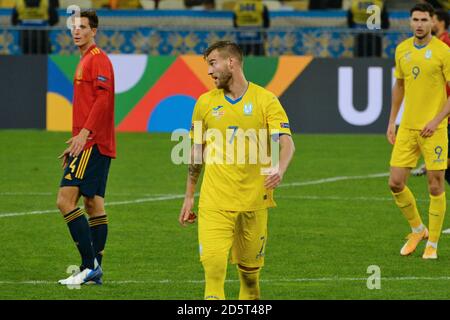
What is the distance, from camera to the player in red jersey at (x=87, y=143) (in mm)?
10680

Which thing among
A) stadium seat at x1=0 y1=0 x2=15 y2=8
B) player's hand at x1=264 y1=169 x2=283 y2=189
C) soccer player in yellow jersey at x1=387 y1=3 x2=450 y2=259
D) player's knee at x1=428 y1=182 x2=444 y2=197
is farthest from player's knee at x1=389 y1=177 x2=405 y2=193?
stadium seat at x1=0 y1=0 x2=15 y2=8

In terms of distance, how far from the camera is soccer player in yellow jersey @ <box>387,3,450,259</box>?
40.6 ft

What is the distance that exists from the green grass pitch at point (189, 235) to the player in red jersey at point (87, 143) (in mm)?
374

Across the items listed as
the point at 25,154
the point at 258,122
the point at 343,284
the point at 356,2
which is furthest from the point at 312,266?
the point at 356,2

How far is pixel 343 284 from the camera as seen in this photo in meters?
10.9

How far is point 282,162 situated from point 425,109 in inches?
153

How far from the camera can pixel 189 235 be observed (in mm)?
13789

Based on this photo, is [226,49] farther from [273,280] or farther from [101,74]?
[273,280]

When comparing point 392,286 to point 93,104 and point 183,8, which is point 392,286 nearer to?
point 93,104

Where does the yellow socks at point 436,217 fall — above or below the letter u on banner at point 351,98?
above

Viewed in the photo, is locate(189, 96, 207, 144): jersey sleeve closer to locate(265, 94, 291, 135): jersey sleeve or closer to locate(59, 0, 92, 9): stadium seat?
locate(265, 94, 291, 135): jersey sleeve

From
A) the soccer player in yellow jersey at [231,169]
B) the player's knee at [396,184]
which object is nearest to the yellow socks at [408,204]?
the player's knee at [396,184]

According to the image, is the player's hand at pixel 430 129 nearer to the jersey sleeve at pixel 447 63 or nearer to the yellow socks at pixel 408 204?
the jersey sleeve at pixel 447 63

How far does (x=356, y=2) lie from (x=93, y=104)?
1630 cm
